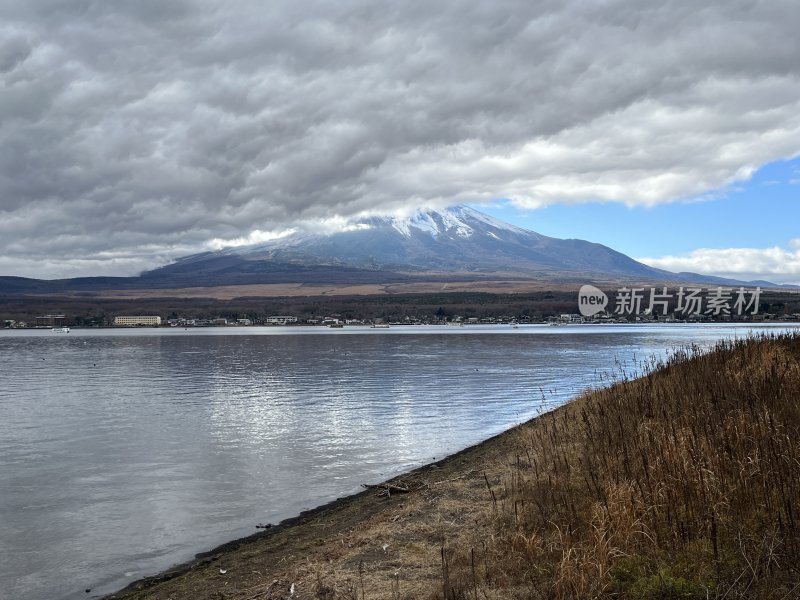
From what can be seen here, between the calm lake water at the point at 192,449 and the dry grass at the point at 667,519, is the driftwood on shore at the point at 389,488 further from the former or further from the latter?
the dry grass at the point at 667,519

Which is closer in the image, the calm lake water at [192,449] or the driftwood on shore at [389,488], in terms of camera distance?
the calm lake water at [192,449]

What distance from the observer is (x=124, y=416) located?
29.6 metres

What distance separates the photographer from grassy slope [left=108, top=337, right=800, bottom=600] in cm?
634

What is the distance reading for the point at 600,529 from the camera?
719 cm

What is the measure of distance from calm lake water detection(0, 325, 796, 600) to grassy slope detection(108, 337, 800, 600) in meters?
1.98

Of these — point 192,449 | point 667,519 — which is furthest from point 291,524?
point 192,449

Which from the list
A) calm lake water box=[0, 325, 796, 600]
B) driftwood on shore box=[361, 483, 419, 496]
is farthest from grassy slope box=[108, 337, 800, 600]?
calm lake water box=[0, 325, 796, 600]

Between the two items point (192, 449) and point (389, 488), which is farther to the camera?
point (192, 449)

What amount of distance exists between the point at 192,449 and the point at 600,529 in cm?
1761

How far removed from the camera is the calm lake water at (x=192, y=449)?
12.7 meters

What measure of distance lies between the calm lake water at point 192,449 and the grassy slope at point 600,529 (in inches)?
78.1

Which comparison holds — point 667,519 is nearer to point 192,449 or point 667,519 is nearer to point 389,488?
point 389,488

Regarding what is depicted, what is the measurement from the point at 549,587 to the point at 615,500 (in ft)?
6.23

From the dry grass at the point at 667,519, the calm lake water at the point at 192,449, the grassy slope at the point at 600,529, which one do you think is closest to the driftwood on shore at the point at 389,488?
the grassy slope at the point at 600,529
